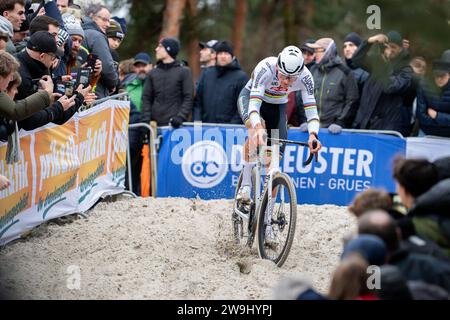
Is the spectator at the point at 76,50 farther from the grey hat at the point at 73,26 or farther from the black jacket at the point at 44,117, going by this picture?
the black jacket at the point at 44,117

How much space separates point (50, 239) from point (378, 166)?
17.4ft

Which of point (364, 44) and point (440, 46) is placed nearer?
point (440, 46)

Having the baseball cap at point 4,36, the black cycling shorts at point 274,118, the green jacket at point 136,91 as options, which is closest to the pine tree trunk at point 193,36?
the green jacket at point 136,91

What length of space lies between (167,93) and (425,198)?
7.97 meters

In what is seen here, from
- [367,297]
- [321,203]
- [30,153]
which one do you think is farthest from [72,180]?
[367,297]

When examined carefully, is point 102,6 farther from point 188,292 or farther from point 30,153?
point 188,292

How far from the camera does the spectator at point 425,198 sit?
465 centimetres

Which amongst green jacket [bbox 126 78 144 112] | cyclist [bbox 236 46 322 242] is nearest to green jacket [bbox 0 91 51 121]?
cyclist [bbox 236 46 322 242]

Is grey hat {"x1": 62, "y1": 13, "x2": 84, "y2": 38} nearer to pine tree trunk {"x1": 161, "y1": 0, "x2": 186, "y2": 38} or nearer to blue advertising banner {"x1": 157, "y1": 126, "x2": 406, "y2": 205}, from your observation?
blue advertising banner {"x1": 157, "y1": 126, "x2": 406, "y2": 205}

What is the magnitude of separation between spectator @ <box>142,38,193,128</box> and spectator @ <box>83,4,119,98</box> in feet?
4.52

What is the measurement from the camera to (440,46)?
3.08 metres

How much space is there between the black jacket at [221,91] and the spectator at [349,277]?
8.39 meters

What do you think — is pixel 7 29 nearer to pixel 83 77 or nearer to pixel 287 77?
pixel 83 77

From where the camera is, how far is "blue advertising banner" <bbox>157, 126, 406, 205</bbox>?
11.8 meters
